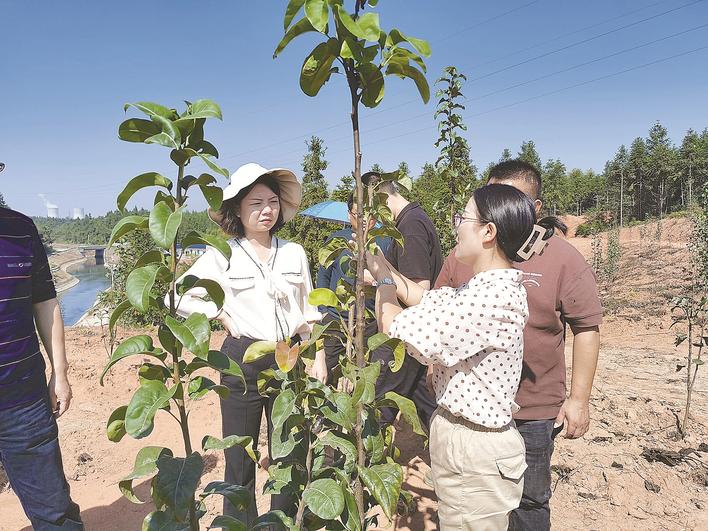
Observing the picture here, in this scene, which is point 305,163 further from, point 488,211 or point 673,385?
point 488,211

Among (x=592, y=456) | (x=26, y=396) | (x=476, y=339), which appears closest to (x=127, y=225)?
(x=476, y=339)

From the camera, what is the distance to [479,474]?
1.64 metres

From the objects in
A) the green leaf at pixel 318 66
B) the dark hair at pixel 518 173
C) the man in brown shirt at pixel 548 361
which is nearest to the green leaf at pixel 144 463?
the green leaf at pixel 318 66

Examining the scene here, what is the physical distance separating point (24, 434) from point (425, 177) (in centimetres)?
2870

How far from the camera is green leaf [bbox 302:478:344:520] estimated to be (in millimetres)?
1293

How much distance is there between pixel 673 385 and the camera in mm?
5477

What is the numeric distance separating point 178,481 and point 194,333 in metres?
0.39

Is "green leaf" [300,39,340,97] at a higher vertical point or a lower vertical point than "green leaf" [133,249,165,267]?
higher

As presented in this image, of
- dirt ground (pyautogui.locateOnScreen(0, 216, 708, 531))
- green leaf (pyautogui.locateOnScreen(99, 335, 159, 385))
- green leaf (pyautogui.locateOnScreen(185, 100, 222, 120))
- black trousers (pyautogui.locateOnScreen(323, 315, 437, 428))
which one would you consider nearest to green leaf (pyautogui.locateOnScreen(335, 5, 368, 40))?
green leaf (pyautogui.locateOnScreen(185, 100, 222, 120))

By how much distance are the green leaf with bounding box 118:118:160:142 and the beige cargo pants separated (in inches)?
55.3

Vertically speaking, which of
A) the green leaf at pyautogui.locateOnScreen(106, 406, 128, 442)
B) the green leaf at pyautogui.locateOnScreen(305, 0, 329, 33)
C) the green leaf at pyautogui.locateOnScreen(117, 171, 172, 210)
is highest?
the green leaf at pyautogui.locateOnScreen(305, 0, 329, 33)

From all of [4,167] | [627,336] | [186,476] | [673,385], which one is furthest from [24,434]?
[627,336]

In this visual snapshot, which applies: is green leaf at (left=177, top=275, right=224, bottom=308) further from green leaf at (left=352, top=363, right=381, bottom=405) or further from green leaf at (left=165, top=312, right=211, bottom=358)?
green leaf at (left=352, top=363, right=381, bottom=405)

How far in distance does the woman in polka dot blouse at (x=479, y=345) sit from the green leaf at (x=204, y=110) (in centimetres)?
72
